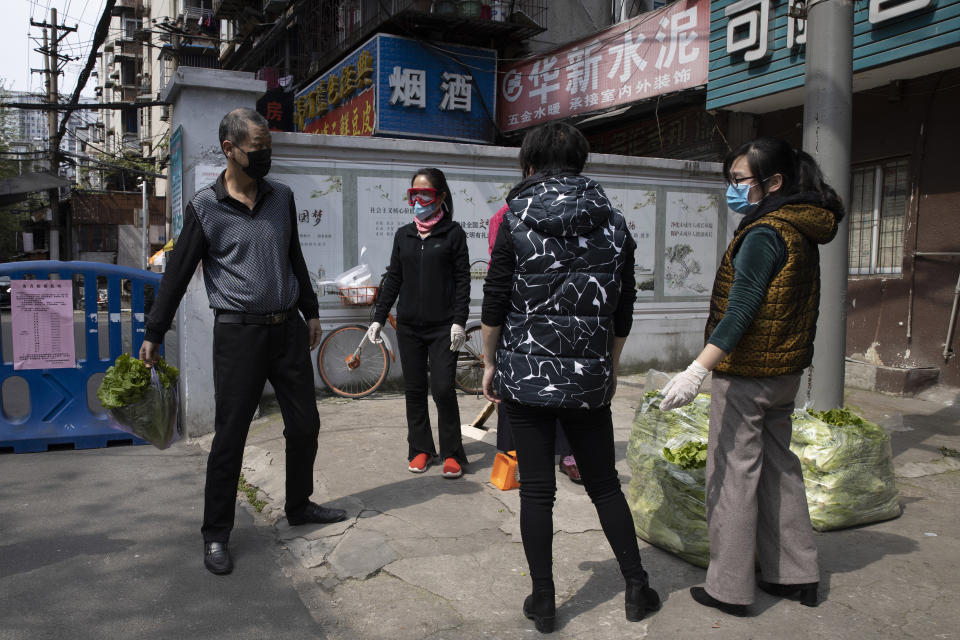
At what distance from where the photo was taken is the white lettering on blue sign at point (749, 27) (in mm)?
7938

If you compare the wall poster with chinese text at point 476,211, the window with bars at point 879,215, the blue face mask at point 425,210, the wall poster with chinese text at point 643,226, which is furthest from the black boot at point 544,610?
the window with bars at point 879,215

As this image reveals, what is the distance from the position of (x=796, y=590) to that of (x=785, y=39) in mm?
6629

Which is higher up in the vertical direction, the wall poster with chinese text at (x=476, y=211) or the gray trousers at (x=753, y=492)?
the wall poster with chinese text at (x=476, y=211)

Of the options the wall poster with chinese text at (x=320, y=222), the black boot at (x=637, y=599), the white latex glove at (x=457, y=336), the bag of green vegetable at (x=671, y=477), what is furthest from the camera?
the wall poster with chinese text at (x=320, y=222)

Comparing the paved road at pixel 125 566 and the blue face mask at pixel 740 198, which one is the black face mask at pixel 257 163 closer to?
the paved road at pixel 125 566

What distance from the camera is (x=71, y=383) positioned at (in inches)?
218

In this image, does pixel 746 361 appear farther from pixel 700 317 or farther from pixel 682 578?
pixel 700 317

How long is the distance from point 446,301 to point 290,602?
2106 mm

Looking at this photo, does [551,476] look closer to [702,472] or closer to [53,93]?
[702,472]

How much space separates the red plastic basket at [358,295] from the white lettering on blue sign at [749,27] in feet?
16.6

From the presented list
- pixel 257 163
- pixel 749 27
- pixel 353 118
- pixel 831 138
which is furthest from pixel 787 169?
Result: pixel 353 118

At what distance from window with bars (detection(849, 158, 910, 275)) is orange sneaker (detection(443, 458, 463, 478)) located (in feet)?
19.3

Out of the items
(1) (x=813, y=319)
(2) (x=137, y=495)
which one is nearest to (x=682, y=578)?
(1) (x=813, y=319)

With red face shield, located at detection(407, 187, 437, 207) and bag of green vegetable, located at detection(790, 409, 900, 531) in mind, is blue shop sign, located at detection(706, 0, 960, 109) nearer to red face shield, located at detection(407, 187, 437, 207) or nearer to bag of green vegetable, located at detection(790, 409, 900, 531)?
red face shield, located at detection(407, 187, 437, 207)
